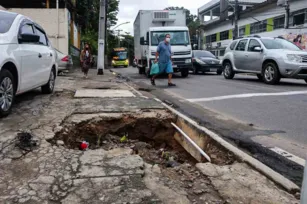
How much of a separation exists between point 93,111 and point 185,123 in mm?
1645

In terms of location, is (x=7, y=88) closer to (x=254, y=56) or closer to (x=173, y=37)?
(x=254, y=56)

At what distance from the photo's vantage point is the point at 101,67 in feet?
54.7

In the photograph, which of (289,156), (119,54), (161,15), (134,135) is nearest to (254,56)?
(161,15)

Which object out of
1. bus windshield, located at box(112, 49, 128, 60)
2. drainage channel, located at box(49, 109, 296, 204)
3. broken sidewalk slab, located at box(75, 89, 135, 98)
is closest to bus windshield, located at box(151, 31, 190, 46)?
broken sidewalk slab, located at box(75, 89, 135, 98)

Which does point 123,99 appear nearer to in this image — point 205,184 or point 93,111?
point 93,111

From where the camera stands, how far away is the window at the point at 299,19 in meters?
28.9

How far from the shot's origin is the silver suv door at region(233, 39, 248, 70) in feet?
42.9

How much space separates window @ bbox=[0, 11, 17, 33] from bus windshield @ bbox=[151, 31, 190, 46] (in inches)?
379

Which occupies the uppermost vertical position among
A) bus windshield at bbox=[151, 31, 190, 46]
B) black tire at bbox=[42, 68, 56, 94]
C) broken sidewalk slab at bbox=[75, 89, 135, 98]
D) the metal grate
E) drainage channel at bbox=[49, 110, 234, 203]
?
the metal grate

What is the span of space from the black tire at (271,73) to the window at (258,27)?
25.1 meters

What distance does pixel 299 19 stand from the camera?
2931 cm

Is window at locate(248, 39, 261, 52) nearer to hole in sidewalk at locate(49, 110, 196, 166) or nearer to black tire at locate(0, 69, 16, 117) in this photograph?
hole in sidewalk at locate(49, 110, 196, 166)

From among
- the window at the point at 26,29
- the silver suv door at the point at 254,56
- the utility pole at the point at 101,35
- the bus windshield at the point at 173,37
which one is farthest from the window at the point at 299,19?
the window at the point at 26,29

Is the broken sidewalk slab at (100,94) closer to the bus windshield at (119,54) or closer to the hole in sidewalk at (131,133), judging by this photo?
the hole in sidewalk at (131,133)
